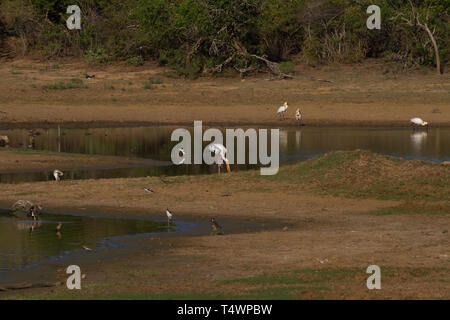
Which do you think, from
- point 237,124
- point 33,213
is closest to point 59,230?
point 33,213

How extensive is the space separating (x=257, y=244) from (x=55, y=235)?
3484 millimetres

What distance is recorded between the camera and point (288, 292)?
10.6 m

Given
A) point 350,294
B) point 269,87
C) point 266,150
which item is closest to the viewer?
point 350,294

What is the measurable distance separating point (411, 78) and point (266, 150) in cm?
1517

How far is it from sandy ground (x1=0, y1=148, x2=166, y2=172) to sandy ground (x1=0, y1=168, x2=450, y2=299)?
4.27m

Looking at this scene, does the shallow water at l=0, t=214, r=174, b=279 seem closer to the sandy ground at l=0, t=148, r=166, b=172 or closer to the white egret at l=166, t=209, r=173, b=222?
the white egret at l=166, t=209, r=173, b=222


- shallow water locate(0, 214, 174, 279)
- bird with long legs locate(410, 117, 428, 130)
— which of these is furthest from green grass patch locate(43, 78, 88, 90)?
shallow water locate(0, 214, 174, 279)

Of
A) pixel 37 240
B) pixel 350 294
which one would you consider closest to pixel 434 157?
pixel 37 240

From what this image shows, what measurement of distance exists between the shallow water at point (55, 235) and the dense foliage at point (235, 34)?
26228 mm

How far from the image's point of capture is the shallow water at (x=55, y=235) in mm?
13656

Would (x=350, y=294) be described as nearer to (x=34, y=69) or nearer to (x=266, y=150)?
(x=266, y=150)

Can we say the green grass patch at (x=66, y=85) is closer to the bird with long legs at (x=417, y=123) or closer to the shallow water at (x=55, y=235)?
the bird with long legs at (x=417, y=123)

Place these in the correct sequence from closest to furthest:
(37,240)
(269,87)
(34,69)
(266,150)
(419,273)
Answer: (419,273) → (37,240) → (266,150) → (269,87) → (34,69)

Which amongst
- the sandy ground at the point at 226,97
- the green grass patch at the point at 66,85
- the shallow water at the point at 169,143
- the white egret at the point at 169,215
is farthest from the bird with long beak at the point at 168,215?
the green grass patch at the point at 66,85
